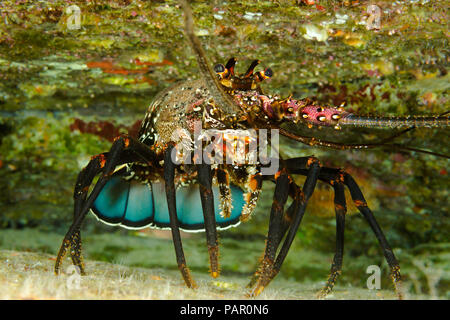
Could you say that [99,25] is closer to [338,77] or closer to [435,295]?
[338,77]

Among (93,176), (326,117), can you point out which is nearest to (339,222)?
(326,117)

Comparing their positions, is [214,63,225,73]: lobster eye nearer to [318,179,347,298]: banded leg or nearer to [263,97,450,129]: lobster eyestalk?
[263,97,450,129]: lobster eyestalk

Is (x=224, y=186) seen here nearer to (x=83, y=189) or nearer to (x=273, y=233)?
(x=273, y=233)

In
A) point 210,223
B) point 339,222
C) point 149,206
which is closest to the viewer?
point 210,223

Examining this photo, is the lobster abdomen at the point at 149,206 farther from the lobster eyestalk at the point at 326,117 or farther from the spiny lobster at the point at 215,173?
the lobster eyestalk at the point at 326,117

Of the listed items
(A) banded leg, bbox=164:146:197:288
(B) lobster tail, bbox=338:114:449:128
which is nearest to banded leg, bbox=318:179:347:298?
(B) lobster tail, bbox=338:114:449:128

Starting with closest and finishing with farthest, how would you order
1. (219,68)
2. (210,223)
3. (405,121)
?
(405,121)
(210,223)
(219,68)
